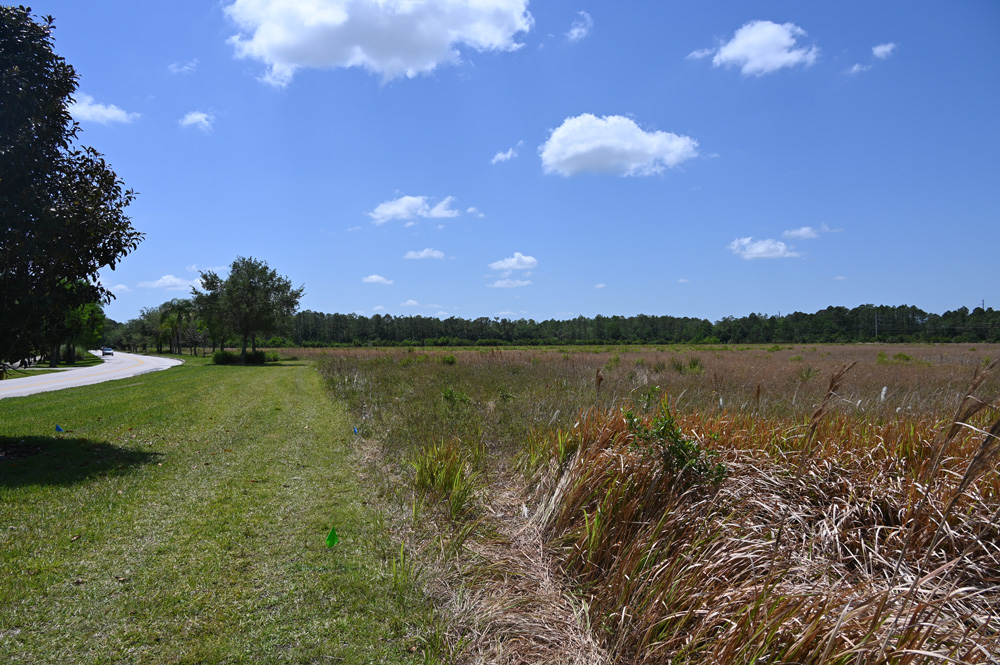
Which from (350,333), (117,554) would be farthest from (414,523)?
(350,333)

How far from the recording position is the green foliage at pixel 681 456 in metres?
3.95

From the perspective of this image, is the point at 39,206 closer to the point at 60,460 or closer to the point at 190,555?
the point at 60,460

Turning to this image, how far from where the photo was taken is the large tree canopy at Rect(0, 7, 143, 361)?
7.60 metres

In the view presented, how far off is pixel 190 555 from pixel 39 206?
668 centimetres

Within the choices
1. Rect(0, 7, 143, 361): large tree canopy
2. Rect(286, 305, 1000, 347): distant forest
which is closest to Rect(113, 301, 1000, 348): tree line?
Rect(286, 305, 1000, 347): distant forest

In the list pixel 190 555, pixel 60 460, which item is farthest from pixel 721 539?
pixel 60 460

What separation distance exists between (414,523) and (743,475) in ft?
9.98

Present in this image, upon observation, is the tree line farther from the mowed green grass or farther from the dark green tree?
the mowed green grass

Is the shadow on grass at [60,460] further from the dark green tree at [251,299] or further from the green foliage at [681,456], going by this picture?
the dark green tree at [251,299]

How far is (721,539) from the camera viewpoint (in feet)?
11.4

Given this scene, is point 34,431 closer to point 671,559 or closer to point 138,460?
point 138,460

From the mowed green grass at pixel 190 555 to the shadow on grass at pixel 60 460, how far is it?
3 centimetres

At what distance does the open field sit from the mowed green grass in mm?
681

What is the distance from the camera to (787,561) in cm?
310
